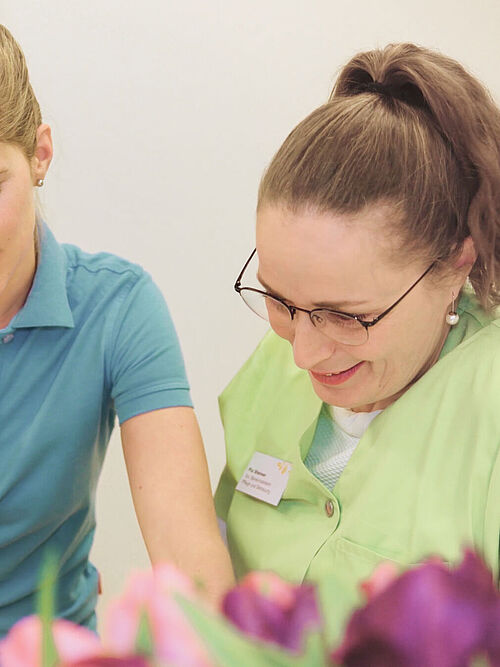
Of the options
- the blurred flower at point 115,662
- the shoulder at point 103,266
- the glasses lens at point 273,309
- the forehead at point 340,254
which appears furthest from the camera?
the shoulder at point 103,266

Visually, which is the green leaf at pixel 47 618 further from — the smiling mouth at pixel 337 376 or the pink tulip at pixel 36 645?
the smiling mouth at pixel 337 376

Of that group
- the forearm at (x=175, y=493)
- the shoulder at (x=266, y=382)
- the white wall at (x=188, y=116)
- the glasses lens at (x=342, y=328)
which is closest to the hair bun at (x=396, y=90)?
the glasses lens at (x=342, y=328)

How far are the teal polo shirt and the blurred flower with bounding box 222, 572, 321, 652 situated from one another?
2.66ft

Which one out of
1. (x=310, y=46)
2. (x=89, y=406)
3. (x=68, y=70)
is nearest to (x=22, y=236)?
(x=89, y=406)

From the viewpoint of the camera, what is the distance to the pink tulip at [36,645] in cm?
29

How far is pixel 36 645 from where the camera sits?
0.96ft

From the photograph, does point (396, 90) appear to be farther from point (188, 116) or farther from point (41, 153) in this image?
point (188, 116)

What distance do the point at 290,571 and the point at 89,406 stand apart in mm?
385

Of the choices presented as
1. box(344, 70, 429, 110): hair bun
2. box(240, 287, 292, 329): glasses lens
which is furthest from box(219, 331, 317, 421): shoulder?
box(344, 70, 429, 110): hair bun

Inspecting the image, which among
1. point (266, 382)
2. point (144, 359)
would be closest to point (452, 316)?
point (266, 382)

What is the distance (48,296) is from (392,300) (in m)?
0.52

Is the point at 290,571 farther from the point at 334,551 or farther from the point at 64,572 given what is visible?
the point at 64,572

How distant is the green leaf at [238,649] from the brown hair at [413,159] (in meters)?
0.66

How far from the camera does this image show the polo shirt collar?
117cm
